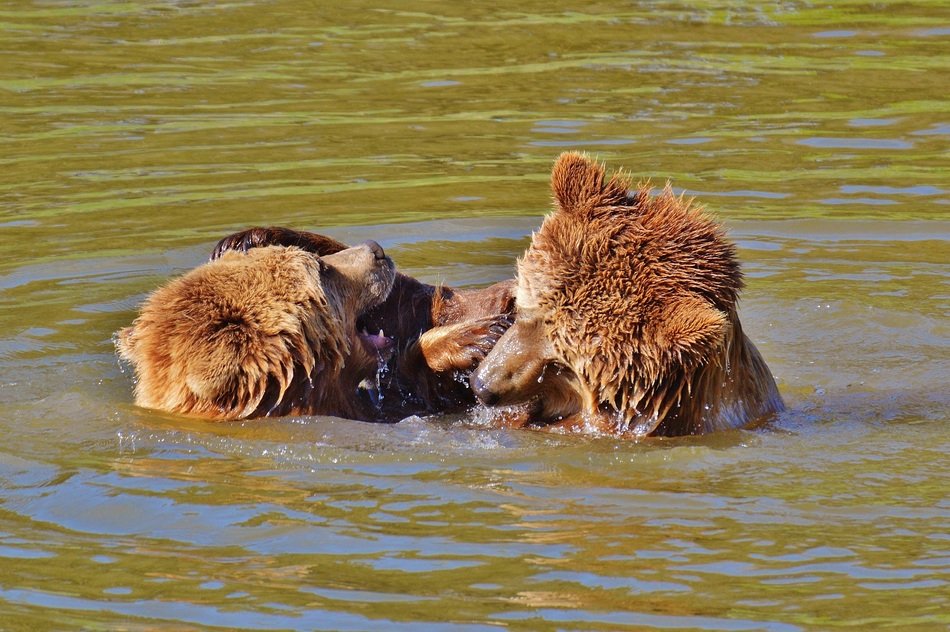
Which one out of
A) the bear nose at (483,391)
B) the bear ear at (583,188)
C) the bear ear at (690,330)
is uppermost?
the bear ear at (583,188)

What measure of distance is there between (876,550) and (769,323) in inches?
169

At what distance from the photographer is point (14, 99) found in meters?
14.4

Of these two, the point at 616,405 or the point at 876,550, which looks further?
the point at 616,405

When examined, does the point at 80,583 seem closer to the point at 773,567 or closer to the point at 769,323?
the point at 773,567

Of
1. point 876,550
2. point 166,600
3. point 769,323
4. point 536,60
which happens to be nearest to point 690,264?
point 876,550

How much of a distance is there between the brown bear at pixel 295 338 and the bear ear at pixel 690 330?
1.29 meters

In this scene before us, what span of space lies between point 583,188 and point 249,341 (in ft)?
5.91

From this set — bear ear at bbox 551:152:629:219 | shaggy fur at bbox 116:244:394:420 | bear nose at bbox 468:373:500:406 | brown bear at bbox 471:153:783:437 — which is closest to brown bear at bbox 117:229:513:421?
shaggy fur at bbox 116:244:394:420

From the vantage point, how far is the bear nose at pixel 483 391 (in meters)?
7.21

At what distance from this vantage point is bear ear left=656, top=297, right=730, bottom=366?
6.47m

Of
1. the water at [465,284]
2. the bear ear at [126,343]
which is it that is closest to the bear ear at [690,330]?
the water at [465,284]

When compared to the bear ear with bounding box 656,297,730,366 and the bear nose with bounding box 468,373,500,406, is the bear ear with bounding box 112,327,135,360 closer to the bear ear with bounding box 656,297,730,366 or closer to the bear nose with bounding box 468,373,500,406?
the bear nose with bounding box 468,373,500,406

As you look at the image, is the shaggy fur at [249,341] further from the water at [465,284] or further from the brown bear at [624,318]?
the brown bear at [624,318]

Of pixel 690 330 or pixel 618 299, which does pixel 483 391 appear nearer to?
pixel 618 299
